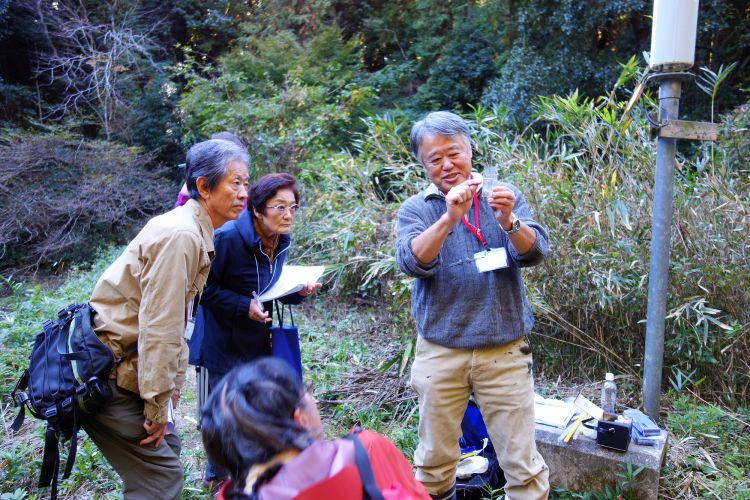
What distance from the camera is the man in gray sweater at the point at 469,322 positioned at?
2061 mm

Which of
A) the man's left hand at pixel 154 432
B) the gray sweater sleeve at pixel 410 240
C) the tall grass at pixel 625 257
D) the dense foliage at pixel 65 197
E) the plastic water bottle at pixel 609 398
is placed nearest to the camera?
the man's left hand at pixel 154 432

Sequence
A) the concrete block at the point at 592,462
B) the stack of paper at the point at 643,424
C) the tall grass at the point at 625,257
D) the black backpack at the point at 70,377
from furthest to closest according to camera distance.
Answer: the tall grass at the point at 625,257 < the stack of paper at the point at 643,424 < the concrete block at the point at 592,462 < the black backpack at the point at 70,377

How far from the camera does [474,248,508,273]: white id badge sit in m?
2.05

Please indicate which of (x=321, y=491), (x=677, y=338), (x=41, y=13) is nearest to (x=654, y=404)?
(x=677, y=338)

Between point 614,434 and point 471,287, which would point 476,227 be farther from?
point 614,434

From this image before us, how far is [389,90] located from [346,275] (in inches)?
305

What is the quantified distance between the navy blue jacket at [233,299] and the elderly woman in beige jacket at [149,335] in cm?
60

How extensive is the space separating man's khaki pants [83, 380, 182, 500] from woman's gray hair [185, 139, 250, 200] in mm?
778

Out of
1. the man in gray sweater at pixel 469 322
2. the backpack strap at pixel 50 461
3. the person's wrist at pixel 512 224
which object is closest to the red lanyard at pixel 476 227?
the man in gray sweater at pixel 469 322

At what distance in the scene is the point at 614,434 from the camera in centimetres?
250

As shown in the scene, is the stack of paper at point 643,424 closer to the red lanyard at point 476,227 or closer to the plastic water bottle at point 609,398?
the plastic water bottle at point 609,398

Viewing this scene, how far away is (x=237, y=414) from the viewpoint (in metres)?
1.17

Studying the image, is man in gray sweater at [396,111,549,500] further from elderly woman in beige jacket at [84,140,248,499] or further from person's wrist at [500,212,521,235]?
elderly woman in beige jacket at [84,140,248,499]

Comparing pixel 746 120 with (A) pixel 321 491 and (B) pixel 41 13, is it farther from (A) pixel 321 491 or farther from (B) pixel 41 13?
(B) pixel 41 13
